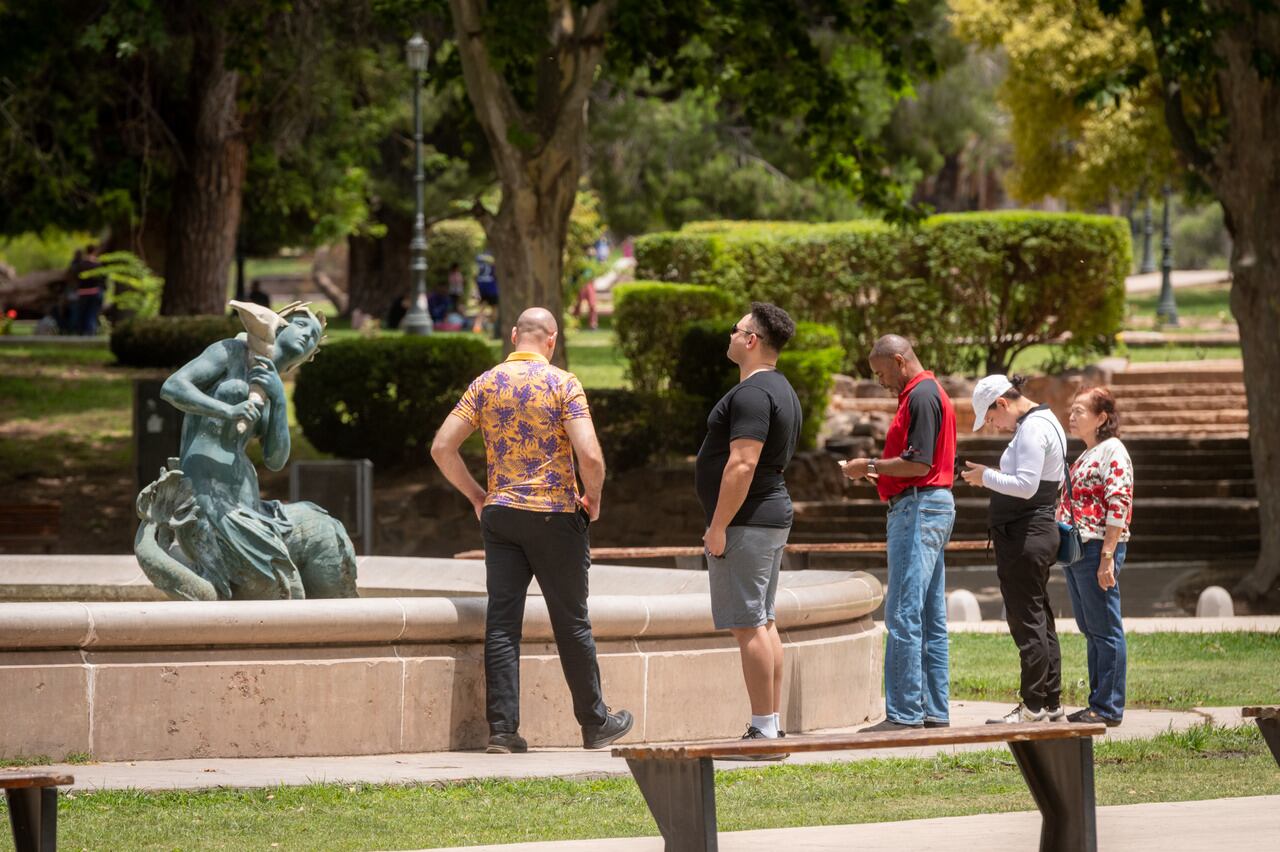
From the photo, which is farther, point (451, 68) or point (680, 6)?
point (451, 68)

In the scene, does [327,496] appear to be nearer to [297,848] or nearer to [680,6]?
[680,6]

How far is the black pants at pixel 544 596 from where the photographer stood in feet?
→ 24.6

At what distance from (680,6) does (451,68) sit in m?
2.66

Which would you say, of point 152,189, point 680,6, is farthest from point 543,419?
point 152,189

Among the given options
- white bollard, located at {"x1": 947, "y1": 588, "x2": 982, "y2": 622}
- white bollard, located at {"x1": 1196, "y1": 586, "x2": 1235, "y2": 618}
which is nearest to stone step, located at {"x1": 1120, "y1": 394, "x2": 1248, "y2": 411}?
white bollard, located at {"x1": 1196, "y1": 586, "x2": 1235, "y2": 618}

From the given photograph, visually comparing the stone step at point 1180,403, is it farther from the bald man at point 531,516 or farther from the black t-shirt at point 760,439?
the bald man at point 531,516

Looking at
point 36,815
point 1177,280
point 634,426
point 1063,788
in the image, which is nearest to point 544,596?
point 1063,788

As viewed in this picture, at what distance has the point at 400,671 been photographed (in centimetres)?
767

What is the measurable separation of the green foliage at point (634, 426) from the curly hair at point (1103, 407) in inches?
486

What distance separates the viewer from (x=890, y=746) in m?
5.54

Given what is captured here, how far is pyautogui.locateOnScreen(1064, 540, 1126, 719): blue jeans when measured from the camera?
28.0ft

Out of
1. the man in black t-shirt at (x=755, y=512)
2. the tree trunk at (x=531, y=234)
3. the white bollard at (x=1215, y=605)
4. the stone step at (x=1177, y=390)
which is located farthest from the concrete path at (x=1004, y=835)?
the stone step at (x=1177, y=390)

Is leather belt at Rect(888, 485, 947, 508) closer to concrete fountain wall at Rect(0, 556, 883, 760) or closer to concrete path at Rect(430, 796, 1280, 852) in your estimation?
concrete fountain wall at Rect(0, 556, 883, 760)

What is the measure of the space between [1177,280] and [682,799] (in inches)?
1814
